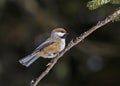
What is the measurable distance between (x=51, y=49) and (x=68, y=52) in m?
3.34

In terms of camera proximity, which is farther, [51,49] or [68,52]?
[68,52]

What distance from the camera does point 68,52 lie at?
217 inches

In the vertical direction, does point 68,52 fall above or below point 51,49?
below

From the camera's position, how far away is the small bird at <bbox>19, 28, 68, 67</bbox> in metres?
1.99

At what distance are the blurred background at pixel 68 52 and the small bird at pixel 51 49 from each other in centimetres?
297

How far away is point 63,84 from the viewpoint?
536 centimetres

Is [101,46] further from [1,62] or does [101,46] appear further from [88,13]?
[1,62]

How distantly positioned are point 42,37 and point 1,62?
2.03ft

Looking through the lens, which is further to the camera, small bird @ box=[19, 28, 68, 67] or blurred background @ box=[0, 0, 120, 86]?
blurred background @ box=[0, 0, 120, 86]

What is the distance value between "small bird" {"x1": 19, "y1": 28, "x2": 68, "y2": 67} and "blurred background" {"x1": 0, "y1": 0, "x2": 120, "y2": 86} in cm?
297

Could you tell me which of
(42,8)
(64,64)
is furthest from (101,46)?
(42,8)

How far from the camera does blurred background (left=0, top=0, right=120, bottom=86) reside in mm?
5395

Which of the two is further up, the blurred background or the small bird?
the small bird

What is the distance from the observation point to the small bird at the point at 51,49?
6.54 feet
